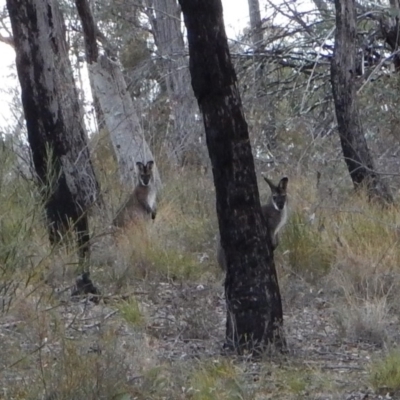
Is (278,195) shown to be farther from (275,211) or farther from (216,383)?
(216,383)

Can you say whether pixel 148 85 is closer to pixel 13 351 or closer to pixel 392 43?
pixel 392 43

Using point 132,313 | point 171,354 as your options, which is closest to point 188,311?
point 132,313

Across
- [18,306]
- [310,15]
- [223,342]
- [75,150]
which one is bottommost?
A: [223,342]

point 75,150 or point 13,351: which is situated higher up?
point 75,150

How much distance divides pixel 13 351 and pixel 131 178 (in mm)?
8790

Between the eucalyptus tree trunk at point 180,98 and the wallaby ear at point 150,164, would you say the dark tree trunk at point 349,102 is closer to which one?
the eucalyptus tree trunk at point 180,98

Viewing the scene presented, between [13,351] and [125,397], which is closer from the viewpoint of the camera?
[125,397]

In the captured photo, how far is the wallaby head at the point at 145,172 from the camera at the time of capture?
14.3 metres

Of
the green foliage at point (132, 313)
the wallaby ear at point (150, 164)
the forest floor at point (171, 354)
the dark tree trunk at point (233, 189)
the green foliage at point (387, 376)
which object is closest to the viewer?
the forest floor at point (171, 354)

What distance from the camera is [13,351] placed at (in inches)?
282

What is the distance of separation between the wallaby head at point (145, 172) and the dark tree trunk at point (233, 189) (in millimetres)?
6312

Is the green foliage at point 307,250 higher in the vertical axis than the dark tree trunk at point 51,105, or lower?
lower

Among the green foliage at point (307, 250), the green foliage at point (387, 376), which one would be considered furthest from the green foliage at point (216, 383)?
the green foliage at point (307, 250)

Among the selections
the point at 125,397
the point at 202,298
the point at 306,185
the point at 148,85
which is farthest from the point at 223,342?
the point at 148,85
